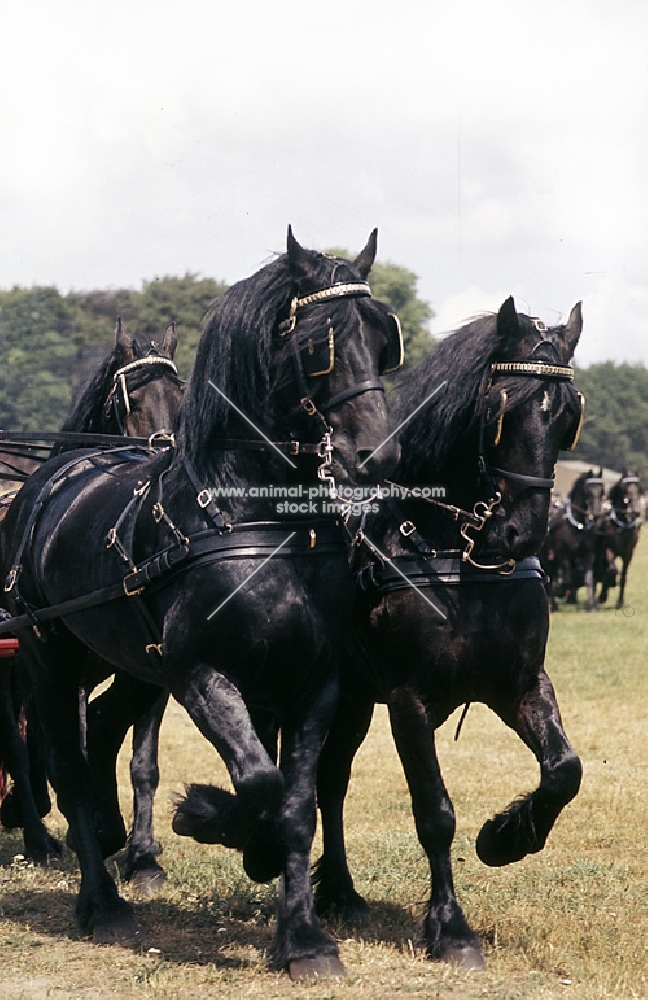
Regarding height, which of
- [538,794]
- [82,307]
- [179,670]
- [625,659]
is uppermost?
[82,307]

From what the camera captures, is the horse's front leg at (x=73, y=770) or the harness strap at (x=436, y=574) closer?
the harness strap at (x=436, y=574)

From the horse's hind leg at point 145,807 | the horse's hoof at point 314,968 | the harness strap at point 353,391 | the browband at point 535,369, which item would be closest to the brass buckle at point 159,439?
the horse's hind leg at point 145,807

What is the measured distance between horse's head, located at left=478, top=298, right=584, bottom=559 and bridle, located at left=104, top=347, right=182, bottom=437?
2.51 metres

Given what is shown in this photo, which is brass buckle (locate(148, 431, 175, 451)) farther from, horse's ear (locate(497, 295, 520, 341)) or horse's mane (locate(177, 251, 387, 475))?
horse's ear (locate(497, 295, 520, 341))

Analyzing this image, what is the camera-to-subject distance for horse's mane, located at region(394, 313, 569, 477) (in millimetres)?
4801

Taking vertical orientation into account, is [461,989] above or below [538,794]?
below

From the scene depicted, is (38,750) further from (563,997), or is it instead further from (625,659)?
(625,659)

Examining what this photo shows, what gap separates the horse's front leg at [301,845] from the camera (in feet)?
14.7

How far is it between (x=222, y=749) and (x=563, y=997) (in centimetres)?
137

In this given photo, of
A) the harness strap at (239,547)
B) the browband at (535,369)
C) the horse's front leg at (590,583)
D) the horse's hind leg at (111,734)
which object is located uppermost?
the browband at (535,369)

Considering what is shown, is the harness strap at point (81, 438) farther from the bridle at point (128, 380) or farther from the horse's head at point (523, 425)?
the horse's head at point (523, 425)

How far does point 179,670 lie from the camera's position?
4.53 meters

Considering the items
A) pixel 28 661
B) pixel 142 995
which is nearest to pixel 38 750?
pixel 28 661

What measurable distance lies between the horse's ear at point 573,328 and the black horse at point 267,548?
78cm
